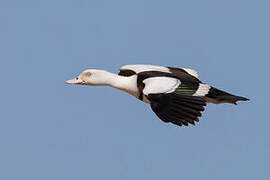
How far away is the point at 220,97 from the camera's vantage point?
64.5ft

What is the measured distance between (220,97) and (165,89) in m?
1.87

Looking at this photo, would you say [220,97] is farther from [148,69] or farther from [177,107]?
[148,69]

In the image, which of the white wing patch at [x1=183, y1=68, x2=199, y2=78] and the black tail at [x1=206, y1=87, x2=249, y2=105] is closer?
the black tail at [x1=206, y1=87, x2=249, y2=105]

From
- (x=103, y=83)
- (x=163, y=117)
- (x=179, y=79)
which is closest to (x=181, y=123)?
(x=163, y=117)

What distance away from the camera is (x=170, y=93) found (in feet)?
59.3

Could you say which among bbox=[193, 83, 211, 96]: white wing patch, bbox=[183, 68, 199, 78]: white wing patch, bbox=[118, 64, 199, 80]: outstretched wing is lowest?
bbox=[183, 68, 199, 78]: white wing patch

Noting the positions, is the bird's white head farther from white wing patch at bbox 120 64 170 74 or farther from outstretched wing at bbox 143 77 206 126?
outstretched wing at bbox 143 77 206 126

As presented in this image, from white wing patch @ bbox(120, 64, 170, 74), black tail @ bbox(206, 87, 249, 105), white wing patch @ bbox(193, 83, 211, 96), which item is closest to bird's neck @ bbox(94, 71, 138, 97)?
white wing patch @ bbox(120, 64, 170, 74)

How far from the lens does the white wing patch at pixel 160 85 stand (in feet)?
59.9

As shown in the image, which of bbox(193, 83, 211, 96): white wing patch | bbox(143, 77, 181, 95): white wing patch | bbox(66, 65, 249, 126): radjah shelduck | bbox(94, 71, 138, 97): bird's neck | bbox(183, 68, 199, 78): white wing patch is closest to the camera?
bbox(66, 65, 249, 126): radjah shelduck

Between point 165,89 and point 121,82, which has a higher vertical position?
point 165,89

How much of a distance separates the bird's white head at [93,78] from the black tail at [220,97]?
2639 millimetres

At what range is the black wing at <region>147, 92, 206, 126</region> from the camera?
17.2 m

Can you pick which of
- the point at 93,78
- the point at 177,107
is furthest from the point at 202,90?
the point at 93,78
